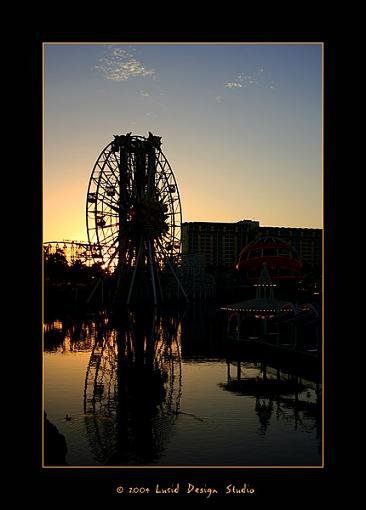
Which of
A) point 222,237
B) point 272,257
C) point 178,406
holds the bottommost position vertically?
point 178,406

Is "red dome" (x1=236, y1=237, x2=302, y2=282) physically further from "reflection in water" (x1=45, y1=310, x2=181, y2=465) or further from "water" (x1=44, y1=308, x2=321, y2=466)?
"reflection in water" (x1=45, y1=310, x2=181, y2=465)

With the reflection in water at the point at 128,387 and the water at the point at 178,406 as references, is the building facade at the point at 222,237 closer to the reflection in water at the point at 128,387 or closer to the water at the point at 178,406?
the reflection in water at the point at 128,387

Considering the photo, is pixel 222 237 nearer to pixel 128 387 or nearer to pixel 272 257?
pixel 272 257

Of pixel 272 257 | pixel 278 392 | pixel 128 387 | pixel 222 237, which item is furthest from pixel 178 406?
pixel 222 237

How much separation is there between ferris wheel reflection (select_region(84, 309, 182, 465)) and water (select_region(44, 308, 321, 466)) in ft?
0.10

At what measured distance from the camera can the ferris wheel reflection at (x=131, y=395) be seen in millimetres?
13219

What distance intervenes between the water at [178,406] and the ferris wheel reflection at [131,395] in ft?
0.10

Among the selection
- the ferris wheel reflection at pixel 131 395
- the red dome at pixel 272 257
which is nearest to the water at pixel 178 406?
A: the ferris wheel reflection at pixel 131 395

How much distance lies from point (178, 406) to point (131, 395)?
6.63 ft

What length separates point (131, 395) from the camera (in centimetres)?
1867

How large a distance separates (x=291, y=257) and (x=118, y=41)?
27.7m

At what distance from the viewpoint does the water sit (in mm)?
12930
